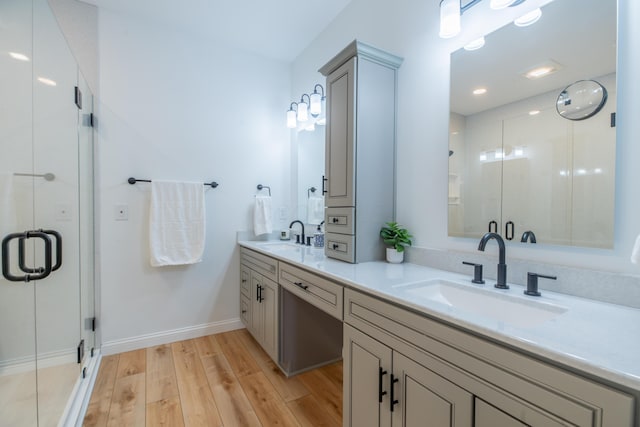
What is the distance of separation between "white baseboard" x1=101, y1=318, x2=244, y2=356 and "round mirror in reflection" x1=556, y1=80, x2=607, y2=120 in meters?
2.82

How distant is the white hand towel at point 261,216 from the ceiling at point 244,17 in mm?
1484

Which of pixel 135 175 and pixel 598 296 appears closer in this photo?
pixel 598 296

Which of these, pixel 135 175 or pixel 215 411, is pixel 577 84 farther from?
pixel 135 175

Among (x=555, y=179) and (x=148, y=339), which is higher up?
(x=555, y=179)

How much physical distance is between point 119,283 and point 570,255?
9.46ft

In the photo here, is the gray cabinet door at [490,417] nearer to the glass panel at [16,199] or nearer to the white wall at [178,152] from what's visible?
the glass panel at [16,199]

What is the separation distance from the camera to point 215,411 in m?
1.62

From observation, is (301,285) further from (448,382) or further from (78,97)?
(78,97)

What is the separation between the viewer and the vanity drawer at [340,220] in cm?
162

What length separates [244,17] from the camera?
91.3 inches

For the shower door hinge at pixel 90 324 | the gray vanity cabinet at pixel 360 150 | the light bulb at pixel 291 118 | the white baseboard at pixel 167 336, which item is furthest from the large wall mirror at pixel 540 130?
the shower door hinge at pixel 90 324

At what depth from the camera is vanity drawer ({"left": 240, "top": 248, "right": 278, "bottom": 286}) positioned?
196 centimetres

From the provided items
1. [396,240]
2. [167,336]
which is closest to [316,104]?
[396,240]

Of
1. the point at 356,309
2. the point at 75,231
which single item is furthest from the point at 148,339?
the point at 356,309
